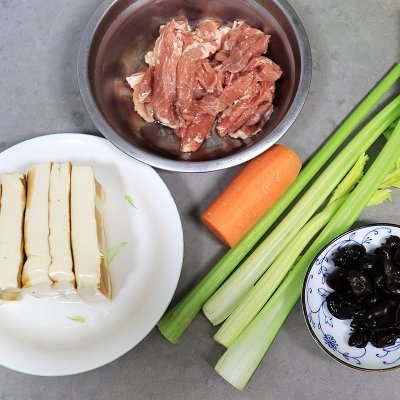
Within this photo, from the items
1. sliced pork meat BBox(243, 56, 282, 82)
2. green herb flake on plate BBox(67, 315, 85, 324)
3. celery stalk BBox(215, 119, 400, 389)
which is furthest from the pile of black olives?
green herb flake on plate BBox(67, 315, 85, 324)

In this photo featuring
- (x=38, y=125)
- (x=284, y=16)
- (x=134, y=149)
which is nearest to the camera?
(x=134, y=149)

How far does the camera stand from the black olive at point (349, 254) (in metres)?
2.25

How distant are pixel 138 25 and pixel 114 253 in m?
1.10

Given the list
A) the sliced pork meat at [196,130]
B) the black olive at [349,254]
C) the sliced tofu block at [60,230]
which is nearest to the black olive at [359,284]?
the black olive at [349,254]

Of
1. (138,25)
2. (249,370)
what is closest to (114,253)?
(249,370)

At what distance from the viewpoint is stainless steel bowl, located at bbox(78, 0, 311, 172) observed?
227cm

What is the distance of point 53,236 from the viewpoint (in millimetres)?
2168

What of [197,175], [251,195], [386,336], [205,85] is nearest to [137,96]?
[205,85]

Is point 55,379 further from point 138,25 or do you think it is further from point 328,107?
point 328,107

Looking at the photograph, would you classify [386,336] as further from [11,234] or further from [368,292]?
[11,234]

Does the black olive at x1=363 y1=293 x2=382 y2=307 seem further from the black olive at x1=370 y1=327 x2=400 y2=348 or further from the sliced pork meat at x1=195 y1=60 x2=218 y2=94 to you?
the sliced pork meat at x1=195 y1=60 x2=218 y2=94

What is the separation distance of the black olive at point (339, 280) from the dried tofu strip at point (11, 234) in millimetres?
1286

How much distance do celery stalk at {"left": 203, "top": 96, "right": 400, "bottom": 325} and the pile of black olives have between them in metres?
0.26

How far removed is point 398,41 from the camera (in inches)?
111
